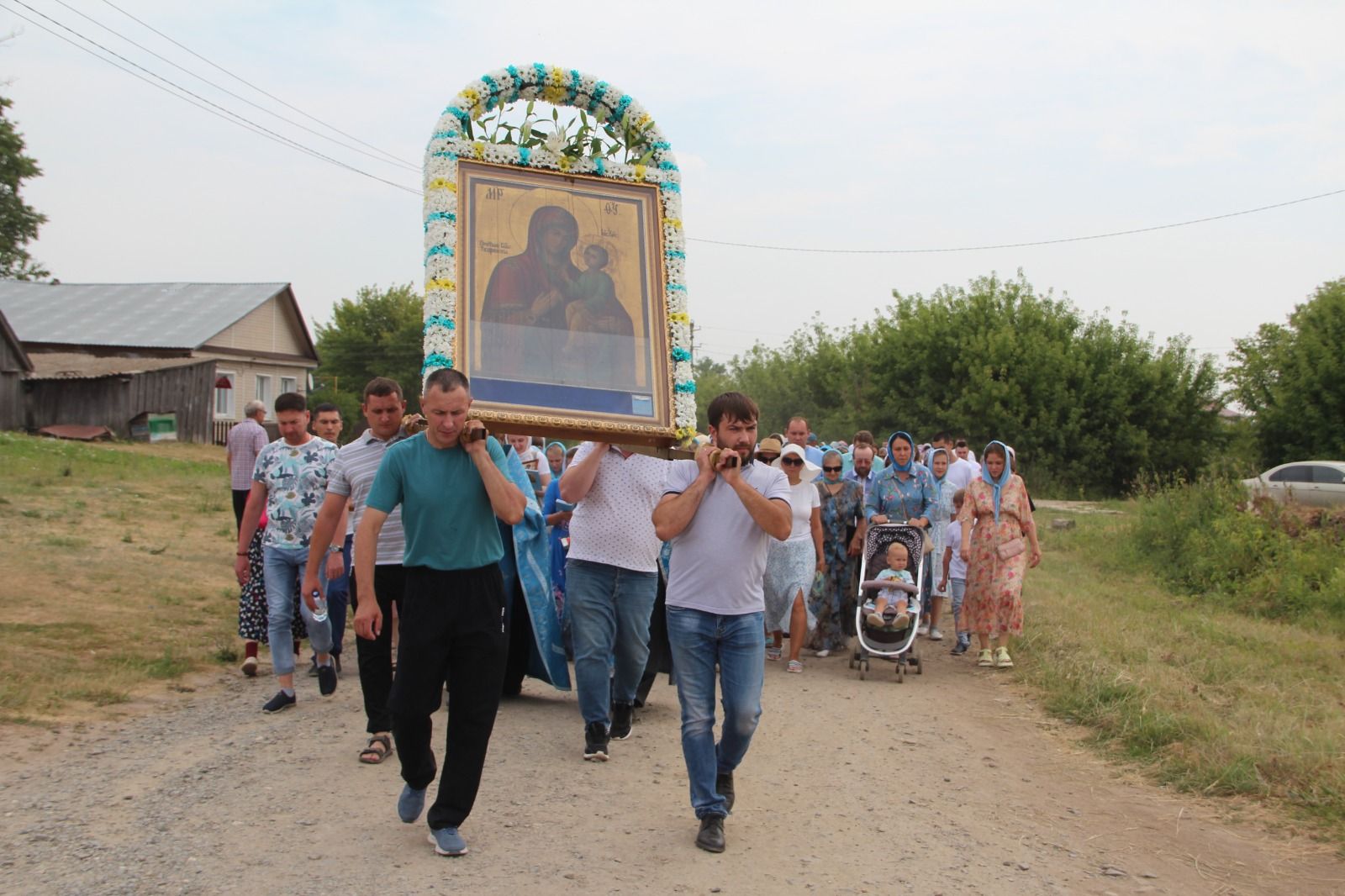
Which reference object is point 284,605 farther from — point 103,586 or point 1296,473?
point 1296,473

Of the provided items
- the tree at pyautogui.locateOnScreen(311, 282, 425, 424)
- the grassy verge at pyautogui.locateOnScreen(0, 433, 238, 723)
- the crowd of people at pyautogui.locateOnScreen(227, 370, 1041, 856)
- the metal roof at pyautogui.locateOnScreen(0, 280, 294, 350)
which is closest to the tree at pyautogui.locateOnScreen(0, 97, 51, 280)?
the metal roof at pyautogui.locateOnScreen(0, 280, 294, 350)

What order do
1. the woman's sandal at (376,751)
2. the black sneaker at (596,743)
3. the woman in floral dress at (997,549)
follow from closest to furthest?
the woman's sandal at (376,751) → the black sneaker at (596,743) → the woman in floral dress at (997,549)

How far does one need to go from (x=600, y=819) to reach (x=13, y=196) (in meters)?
48.9

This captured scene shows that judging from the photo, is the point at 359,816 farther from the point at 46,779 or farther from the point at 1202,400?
the point at 1202,400

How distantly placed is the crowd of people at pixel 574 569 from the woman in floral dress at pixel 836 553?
0.02 metres

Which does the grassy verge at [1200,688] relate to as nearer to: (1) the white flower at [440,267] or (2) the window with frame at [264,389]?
(1) the white flower at [440,267]

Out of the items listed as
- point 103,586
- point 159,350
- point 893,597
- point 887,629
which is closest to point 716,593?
point 887,629

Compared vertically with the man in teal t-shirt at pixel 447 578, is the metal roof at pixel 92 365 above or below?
above

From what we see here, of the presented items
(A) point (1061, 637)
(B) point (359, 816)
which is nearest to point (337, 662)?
(B) point (359, 816)

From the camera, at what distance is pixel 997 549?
11430 mm

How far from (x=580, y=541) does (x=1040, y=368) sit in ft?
129

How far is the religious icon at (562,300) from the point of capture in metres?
6.38

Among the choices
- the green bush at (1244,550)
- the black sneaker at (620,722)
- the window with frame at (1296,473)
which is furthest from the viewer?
the window with frame at (1296,473)

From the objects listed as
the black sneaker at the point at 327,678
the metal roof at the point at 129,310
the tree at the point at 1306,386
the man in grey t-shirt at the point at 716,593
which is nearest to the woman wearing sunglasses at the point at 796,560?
the black sneaker at the point at 327,678
